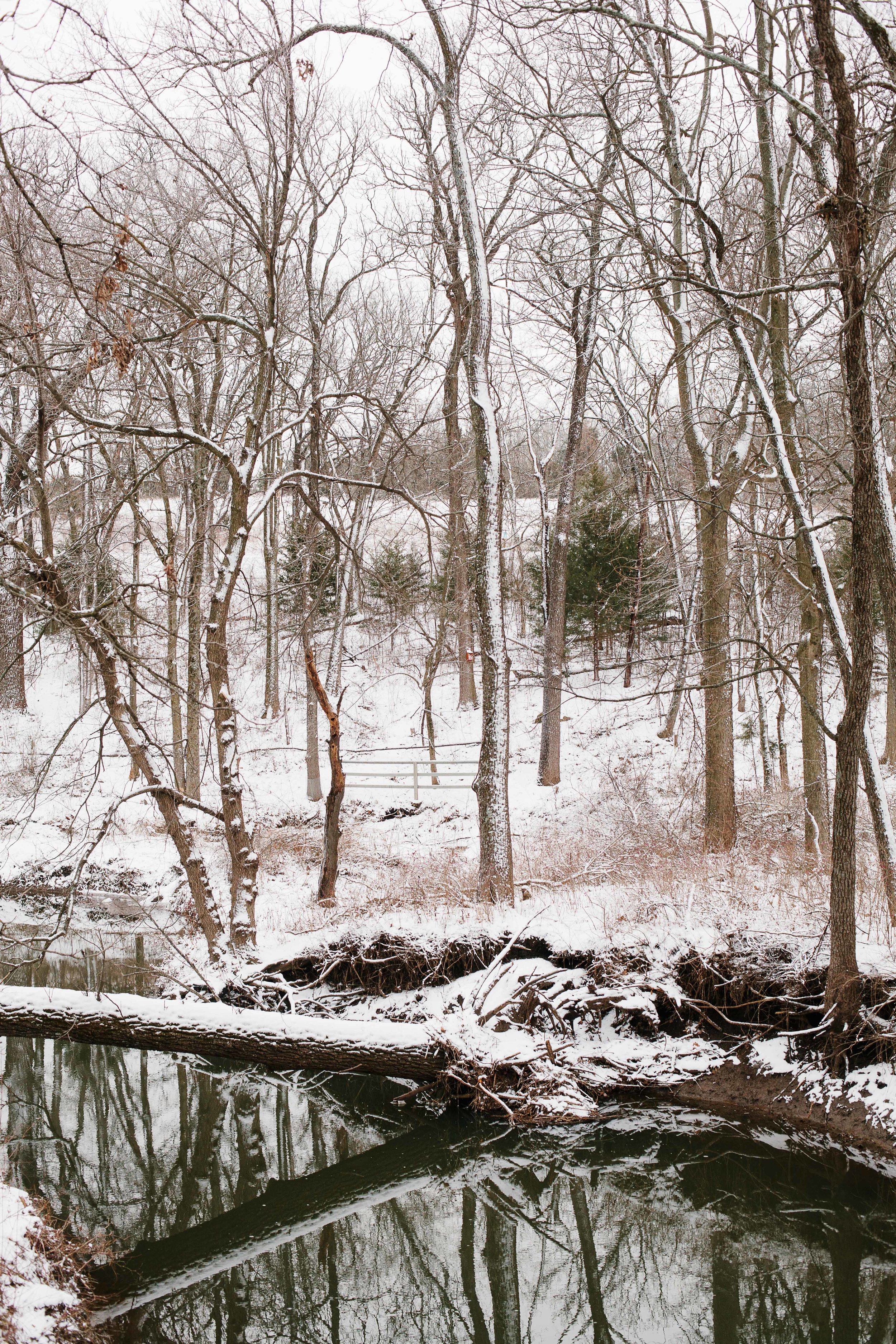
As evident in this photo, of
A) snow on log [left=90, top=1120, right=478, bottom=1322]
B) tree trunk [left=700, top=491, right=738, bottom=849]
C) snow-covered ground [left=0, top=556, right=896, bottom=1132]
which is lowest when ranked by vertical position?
snow on log [left=90, top=1120, right=478, bottom=1322]

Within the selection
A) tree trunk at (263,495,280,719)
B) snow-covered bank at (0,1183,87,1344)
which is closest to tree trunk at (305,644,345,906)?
snow-covered bank at (0,1183,87,1344)

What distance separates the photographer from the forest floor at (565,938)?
714 centimetres

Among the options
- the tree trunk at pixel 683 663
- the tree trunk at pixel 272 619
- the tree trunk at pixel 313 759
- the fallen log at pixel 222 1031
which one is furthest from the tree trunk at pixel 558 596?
the fallen log at pixel 222 1031

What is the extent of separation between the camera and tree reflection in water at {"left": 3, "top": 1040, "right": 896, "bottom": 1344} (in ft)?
16.6

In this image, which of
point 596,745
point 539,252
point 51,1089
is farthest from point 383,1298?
point 596,745

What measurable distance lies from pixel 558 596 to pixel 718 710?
6515mm

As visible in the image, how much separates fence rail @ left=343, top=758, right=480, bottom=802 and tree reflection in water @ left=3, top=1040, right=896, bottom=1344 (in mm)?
8587

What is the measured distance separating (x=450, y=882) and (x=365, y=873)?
3.01 m

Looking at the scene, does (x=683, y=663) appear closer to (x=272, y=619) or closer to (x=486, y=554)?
(x=486, y=554)

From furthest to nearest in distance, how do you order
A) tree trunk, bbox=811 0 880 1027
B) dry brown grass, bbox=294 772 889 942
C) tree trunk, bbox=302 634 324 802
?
tree trunk, bbox=302 634 324 802
dry brown grass, bbox=294 772 889 942
tree trunk, bbox=811 0 880 1027

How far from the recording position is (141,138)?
838 centimetres

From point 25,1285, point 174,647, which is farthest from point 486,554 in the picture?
point 174,647

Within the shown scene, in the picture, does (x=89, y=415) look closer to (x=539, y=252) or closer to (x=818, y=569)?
(x=539, y=252)

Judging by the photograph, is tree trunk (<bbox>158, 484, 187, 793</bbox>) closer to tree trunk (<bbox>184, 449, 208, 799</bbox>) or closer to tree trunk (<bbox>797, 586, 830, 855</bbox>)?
tree trunk (<bbox>184, 449, 208, 799</bbox>)
